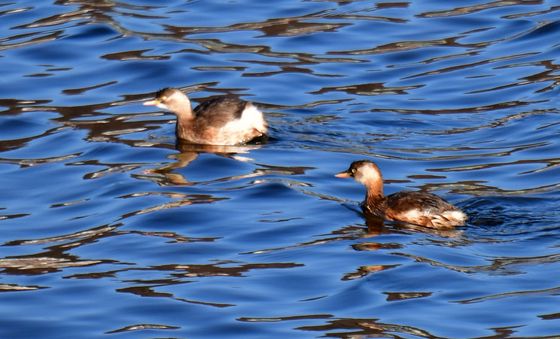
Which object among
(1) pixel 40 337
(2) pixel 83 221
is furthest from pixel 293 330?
(2) pixel 83 221

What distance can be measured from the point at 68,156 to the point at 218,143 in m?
1.61

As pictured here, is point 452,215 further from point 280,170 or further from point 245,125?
point 245,125

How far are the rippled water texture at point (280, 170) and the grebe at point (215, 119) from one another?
0.79ft

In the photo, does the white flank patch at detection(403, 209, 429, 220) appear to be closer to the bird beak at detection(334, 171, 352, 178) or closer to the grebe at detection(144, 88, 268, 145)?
the bird beak at detection(334, 171, 352, 178)

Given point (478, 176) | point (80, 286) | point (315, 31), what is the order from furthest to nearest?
1. point (315, 31)
2. point (478, 176)
3. point (80, 286)

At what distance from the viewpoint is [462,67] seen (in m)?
18.2

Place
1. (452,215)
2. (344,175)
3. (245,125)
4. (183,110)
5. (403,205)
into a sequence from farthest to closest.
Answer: (183,110) < (245,125) < (344,175) < (403,205) < (452,215)

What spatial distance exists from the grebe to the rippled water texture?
0.79ft

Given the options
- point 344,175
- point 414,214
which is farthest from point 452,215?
point 344,175

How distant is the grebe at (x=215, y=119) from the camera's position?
15445mm

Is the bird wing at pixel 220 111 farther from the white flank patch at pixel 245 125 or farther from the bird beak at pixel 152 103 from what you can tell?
the bird beak at pixel 152 103

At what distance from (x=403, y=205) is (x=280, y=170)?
1971 millimetres

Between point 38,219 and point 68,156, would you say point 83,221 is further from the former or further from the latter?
point 68,156

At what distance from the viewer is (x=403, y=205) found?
12.7 meters
